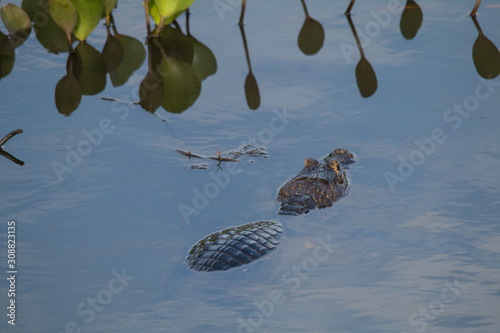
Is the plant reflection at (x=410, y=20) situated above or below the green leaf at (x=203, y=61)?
above

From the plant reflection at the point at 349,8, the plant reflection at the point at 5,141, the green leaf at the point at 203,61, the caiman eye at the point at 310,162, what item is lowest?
the plant reflection at the point at 5,141

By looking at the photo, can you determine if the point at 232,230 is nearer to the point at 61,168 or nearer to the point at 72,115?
the point at 61,168

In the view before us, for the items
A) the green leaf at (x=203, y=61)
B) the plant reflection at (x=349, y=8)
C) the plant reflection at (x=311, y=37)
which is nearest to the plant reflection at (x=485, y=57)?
the plant reflection at (x=349, y=8)

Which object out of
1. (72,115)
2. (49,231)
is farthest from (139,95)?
(49,231)

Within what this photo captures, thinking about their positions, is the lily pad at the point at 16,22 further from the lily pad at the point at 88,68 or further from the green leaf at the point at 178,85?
the green leaf at the point at 178,85

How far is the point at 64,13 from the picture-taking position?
6.27 metres

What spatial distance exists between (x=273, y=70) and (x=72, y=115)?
1920mm

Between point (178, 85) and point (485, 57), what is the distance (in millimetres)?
2952

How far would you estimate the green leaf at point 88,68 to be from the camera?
6273 millimetres

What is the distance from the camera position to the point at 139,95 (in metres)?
6.04

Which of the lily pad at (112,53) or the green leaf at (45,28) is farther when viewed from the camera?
the green leaf at (45,28)

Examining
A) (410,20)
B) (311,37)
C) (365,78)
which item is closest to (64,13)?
(311,37)

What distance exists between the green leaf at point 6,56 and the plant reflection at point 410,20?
4.00 m

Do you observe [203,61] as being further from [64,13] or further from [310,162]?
[310,162]
